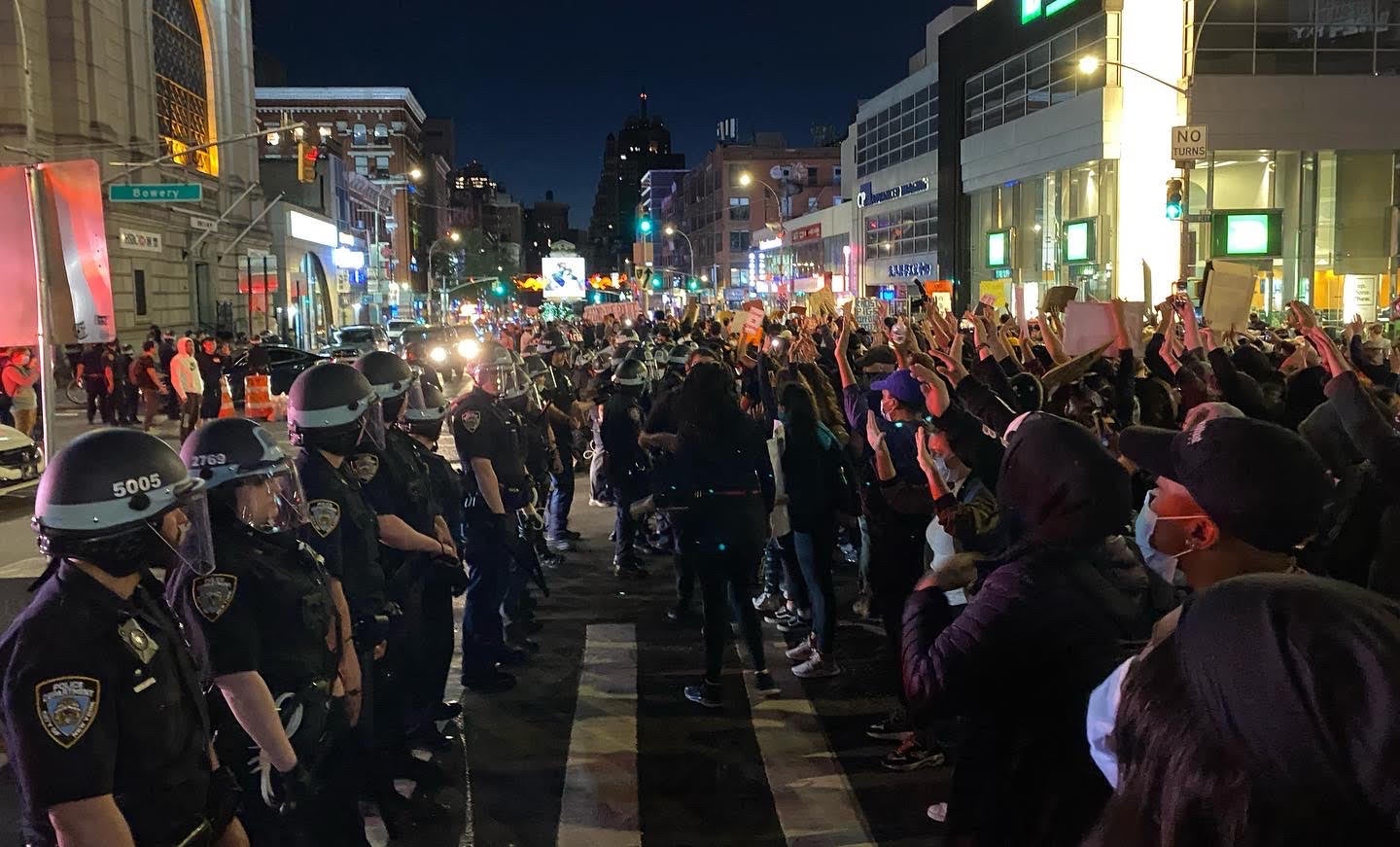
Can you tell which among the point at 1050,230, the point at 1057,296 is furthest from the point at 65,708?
the point at 1050,230

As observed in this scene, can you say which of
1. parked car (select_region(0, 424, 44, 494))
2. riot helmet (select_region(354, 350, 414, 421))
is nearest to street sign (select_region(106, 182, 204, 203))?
parked car (select_region(0, 424, 44, 494))

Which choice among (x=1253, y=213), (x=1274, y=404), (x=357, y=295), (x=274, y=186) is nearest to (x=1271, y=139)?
(x=1253, y=213)

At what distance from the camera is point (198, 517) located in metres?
3.23

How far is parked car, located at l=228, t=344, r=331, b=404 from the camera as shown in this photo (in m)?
Answer: 26.2

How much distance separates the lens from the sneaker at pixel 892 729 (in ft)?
20.3

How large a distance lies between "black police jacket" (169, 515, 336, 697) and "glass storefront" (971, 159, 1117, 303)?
26.4 m

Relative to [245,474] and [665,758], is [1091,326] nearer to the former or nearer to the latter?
[665,758]

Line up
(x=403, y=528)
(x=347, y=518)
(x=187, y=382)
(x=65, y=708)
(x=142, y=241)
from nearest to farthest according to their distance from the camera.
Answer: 1. (x=65, y=708)
2. (x=347, y=518)
3. (x=403, y=528)
4. (x=187, y=382)
5. (x=142, y=241)

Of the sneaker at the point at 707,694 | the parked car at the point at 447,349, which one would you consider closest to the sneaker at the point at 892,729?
the sneaker at the point at 707,694

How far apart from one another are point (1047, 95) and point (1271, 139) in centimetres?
823

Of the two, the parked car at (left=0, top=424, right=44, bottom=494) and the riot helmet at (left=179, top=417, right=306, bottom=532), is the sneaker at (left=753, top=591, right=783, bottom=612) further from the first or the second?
the parked car at (left=0, top=424, right=44, bottom=494)

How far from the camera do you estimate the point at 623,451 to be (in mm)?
10391

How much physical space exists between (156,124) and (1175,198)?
32.3 meters

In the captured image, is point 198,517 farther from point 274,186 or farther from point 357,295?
point 357,295
